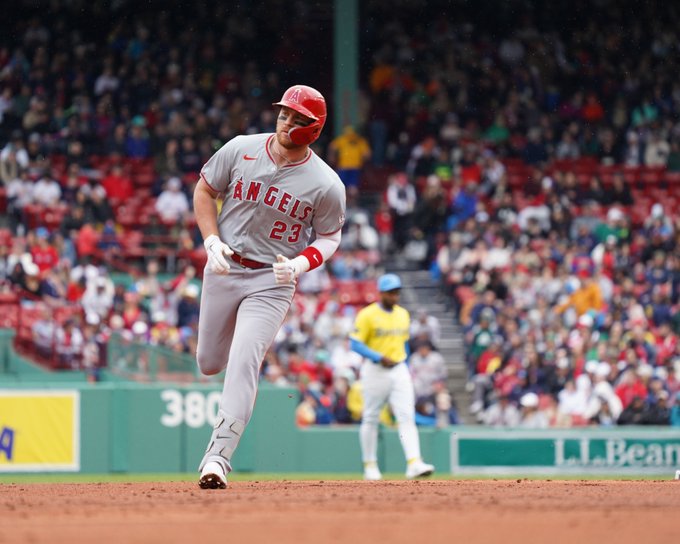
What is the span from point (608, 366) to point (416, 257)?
5.32m

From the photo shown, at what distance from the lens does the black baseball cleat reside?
24.8ft

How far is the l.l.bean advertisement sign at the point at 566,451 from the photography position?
15.9 metres

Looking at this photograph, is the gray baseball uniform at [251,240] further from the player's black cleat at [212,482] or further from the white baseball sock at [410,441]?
the white baseball sock at [410,441]

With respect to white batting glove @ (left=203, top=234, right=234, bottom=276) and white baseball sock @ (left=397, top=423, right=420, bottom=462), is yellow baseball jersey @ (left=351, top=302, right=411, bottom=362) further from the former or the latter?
white batting glove @ (left=203, top=234, right=234, bottom=276)

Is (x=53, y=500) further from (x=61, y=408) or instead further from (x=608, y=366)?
(x=608, y=366)

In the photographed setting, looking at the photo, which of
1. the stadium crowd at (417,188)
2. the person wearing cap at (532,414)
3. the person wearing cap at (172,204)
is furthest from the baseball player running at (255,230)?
→ the person wearing cap at (172,204)

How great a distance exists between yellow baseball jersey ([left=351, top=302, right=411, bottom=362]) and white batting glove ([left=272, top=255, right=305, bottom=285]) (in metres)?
5.50

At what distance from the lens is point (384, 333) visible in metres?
13.2

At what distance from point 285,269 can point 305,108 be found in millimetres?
930

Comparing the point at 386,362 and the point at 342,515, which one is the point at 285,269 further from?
the point at 386,362

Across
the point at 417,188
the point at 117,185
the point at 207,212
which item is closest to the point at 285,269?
the point at 207,212

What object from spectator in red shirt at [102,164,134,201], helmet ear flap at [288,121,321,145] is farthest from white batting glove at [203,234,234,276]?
spectator in red shirt at [102,164,134,201]

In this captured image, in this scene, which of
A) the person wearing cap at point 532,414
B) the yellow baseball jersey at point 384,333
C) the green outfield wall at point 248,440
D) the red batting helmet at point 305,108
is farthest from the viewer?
the person wearing cap at point 532,414

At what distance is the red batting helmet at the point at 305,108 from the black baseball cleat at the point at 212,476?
1.87m
